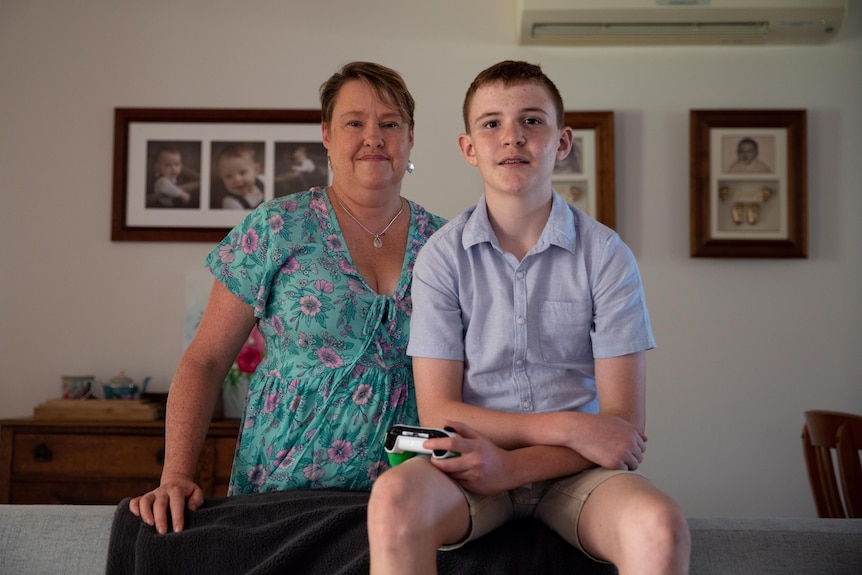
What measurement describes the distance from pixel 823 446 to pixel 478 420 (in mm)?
1165

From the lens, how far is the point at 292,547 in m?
1.33

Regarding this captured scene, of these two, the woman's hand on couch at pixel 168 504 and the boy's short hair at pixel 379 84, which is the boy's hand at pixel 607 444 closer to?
the woman's hand on couch at pixel 168 504

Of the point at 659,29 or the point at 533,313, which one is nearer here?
the point at 533,313

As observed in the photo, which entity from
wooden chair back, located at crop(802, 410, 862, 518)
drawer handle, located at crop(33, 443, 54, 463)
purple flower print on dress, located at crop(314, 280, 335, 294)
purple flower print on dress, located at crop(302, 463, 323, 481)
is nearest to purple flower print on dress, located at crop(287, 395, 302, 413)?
purple flower print on dress, located at crop(302, 463, 323, 481)

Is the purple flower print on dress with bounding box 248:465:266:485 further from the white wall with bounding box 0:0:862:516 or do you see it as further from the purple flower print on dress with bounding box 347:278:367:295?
the white wall with bounding box 0:0:862:516

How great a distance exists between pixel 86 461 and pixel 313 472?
5.44ft

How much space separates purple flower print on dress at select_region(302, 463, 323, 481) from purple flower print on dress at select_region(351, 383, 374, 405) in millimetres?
140

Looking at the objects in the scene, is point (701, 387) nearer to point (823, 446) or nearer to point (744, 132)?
point (744, 132)

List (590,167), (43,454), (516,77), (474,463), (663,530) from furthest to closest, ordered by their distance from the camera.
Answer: (590,167) < (43,454) < (516,77) < (474,463) < (663,530)

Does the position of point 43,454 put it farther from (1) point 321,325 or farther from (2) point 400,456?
(2) point 400,456

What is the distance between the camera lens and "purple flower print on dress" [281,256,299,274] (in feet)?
5.74

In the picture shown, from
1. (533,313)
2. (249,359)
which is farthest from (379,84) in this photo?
(249,359)

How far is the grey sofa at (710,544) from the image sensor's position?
138 cm

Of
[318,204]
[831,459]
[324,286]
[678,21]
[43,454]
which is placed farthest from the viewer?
[678,21]
